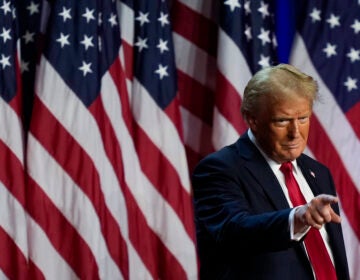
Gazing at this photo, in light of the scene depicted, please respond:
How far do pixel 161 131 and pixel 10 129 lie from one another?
0.75 meters

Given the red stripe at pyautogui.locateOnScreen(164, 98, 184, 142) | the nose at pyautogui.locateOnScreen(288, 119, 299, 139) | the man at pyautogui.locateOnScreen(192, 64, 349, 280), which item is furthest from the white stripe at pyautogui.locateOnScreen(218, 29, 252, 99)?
the nose at pyautogui.locateOnScreen(288, 119, 299, 139)

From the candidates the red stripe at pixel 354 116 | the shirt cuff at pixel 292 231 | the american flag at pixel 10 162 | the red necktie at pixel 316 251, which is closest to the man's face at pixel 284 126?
the red necktie at pixel 316 251

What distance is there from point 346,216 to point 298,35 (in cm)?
98

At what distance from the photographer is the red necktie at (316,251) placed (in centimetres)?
202

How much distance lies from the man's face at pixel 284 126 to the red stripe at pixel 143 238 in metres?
1.87

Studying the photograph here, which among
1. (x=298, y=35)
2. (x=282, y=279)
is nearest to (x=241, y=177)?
(x=282, y=279)

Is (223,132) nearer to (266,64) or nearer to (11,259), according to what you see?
(266,64)

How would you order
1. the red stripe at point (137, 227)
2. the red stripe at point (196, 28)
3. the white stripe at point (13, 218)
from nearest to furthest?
the white stripe at point (13, 218)
the red stripe at point (137, 227)
the red stripe at point (196, 28)

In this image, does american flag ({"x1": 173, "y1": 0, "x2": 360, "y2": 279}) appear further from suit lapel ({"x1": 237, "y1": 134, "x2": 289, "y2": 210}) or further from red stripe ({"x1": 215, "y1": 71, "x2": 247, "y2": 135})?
suit lapel ({"x1": 237, "y1": 134, "x2": 289, "y2": 210})

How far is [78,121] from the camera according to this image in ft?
12.5

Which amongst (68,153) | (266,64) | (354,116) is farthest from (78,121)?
(354,116)

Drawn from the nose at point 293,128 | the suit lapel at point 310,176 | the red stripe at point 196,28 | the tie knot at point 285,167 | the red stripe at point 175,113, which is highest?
the red stripe at point 196,28

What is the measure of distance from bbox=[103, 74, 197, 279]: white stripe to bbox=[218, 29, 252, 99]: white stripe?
1.85ft

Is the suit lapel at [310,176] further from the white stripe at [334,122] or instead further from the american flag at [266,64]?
the white stripe at [334,122]
